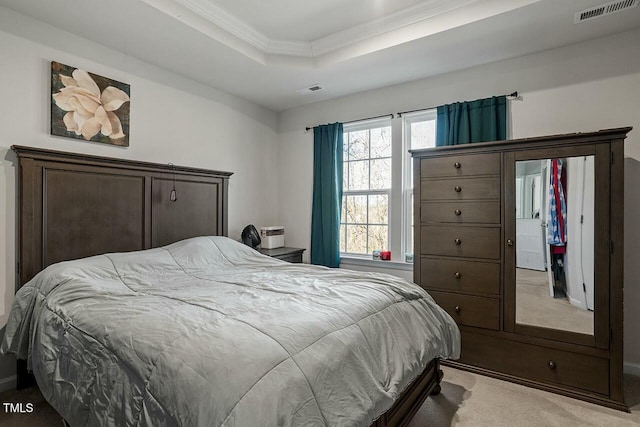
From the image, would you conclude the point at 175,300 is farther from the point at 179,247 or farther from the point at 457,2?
the point at 457,2

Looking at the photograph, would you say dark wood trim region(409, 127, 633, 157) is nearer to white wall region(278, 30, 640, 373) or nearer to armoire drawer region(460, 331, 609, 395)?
white wall region(278, 30, 640, 373)

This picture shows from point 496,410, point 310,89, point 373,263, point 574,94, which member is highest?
point 310,89

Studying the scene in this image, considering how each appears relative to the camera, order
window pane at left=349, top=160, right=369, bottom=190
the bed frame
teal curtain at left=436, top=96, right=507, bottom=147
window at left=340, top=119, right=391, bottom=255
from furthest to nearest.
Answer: window pane at left=349, top=160, right=369, bottom=190
window at left=340, top=119, right=391, bottom=255
teal curtain at left=436, top=96, right=507, bottom=147
the bed frame

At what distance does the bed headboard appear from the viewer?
225cm

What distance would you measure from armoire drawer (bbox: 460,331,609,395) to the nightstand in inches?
77.3

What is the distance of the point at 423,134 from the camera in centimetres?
350

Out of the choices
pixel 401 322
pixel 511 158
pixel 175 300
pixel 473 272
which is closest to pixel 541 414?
pixel 473 272

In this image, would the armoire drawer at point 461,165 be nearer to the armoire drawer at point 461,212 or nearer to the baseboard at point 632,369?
the armoire drawer at point 461,212

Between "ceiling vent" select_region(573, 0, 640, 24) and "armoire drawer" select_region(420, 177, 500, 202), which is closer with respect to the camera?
"ceiling vent" select_region(573, 0, 640, 24)

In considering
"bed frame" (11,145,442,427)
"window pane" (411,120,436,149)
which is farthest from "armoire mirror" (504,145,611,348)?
"window pane" (411,120,436,149)

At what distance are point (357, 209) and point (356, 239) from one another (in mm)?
362

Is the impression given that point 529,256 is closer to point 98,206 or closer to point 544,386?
point 544,386

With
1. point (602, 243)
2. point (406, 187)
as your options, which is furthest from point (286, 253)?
point (602, 243)

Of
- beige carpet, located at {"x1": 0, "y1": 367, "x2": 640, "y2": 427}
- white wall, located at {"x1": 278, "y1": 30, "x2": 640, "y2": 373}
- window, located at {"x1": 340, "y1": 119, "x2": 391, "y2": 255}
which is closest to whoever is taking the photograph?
beige carpet, located at {"x1": 0, "y1": 367, "x2": 640, "y2": 427}
